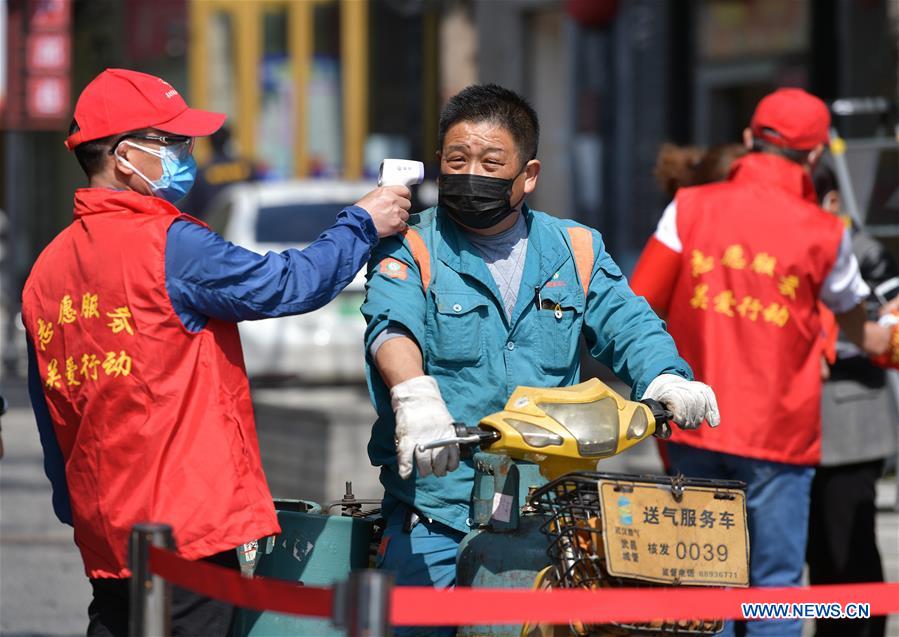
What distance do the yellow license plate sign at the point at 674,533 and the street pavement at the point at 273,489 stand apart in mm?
3701

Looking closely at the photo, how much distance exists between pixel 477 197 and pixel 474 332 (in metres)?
0.32

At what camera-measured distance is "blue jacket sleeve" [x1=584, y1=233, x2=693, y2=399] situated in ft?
13.8

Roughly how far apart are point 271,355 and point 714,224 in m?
7.09

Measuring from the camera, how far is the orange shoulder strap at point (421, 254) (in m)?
4.17

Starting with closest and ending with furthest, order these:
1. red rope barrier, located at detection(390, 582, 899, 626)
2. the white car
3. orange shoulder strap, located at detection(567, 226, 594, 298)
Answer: red rope barrier, located at detection(390, 582, 899, 626) → orange shoulder strap, located at detection(567, 226, 594, 298) → the white car

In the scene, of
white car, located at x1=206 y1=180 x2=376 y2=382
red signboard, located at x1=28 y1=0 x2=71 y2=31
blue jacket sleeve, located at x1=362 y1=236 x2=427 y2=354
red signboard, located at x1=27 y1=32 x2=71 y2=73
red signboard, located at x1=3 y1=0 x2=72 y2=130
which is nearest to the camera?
blue jacket sleeve, located at x1=362 y1=236 x2=427 y2=354

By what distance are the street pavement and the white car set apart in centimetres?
98

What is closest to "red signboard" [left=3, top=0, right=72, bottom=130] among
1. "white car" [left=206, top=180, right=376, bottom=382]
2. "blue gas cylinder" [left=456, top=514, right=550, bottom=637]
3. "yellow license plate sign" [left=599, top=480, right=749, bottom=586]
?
"white car" [left=206, top=180, right=376, bottom=382]

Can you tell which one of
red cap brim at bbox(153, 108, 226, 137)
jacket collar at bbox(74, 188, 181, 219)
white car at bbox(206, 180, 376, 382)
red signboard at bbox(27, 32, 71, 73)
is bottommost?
white car at bbox(206, 180, 376, 382)

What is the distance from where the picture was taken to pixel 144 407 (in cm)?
392

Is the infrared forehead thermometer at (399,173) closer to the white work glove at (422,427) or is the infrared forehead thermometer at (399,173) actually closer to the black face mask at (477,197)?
the black face mask at (477,197)

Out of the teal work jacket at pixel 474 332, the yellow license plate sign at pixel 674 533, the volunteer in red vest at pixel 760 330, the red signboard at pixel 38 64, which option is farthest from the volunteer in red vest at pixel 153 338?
the red signboard at pixel 38 64

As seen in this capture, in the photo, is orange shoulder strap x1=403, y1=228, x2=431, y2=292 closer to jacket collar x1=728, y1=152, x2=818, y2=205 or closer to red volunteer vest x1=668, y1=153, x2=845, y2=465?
red volunteer vest x1=668, y1=153, x2=845, y2=465

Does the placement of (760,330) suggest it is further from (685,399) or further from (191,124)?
(191,124)
